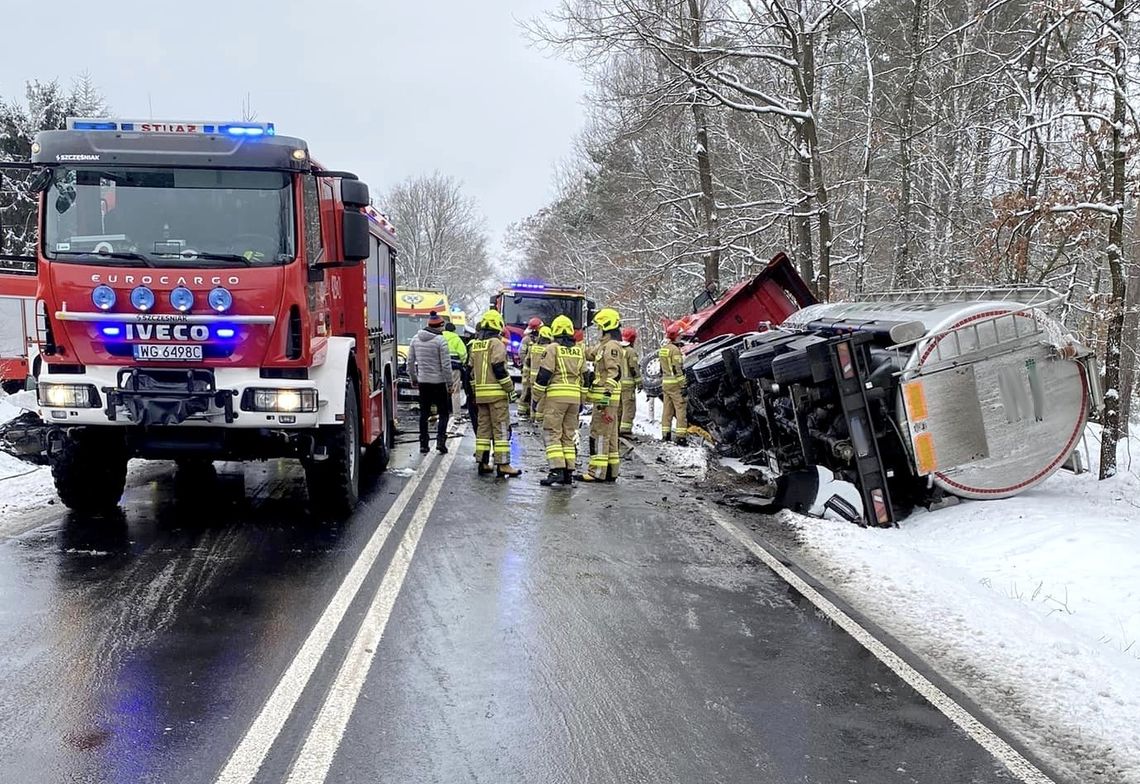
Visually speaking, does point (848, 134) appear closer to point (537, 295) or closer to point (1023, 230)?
point (537, 295)

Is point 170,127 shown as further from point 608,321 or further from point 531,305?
point 531,305

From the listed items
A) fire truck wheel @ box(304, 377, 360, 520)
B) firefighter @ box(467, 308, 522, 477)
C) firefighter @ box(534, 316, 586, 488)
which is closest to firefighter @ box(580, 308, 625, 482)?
firefighter @ box(534, 316, 586, 488)

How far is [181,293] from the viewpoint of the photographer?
7129mm

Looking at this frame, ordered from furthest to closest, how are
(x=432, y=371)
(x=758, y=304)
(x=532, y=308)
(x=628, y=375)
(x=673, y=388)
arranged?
(x=532, y=308) → (x=758, y=304) → (x=673, y=388) → (x=628, y=375) → (x=432, y=371)

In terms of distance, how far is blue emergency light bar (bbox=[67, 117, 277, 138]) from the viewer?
24.7 feet

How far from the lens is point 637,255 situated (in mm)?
24281

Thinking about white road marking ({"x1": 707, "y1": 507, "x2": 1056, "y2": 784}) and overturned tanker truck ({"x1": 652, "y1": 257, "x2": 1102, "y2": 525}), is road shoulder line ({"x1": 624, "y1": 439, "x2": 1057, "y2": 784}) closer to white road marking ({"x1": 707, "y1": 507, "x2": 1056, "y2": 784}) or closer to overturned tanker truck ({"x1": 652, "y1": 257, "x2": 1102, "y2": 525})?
white road marking ({"x1": 707, "y1": 507, "x2": 1056, "y2": 784})

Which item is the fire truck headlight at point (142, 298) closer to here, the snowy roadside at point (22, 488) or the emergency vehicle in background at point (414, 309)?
the snowy roadside at point (22, 488)

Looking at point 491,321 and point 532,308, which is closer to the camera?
point 491,321

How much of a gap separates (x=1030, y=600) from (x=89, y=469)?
23.8 feet

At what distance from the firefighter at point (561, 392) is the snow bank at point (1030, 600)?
9.20 feet

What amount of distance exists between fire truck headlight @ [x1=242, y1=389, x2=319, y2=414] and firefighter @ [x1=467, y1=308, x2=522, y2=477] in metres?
3.59

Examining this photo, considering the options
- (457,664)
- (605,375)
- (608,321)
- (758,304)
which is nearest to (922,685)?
(457,664)

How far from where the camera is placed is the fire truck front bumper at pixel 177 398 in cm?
709
